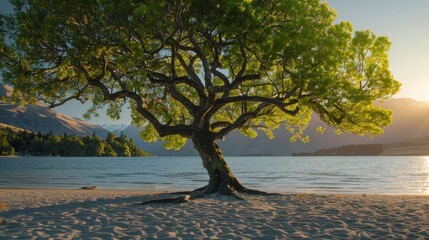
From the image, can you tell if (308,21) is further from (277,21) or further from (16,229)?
(16,229)

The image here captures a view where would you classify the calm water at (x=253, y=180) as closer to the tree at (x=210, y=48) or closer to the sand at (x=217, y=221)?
the tree at (x=210, y=48)

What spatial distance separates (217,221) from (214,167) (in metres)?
9.96

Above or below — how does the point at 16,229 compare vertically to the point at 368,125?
below

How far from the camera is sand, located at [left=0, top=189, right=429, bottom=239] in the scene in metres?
12.6

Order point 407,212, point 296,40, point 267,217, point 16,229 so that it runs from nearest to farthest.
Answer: point 16,229 → point 267,217 → point 407,212 → point 296,40

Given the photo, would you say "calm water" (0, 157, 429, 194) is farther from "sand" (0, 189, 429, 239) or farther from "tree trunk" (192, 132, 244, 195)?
"sand" (0, 189, 429, 239)

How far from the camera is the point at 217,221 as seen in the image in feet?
50.1

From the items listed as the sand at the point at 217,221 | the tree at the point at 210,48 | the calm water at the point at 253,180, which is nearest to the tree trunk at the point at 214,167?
the tree at the point at 210,48

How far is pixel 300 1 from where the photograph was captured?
19.9 m

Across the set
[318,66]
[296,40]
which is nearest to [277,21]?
[296,40]

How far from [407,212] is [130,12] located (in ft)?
55.1

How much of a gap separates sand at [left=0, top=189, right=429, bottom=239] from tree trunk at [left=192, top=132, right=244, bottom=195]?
11.8 ft

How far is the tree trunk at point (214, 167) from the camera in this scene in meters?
24.7

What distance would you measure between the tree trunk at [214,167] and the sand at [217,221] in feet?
11.8
